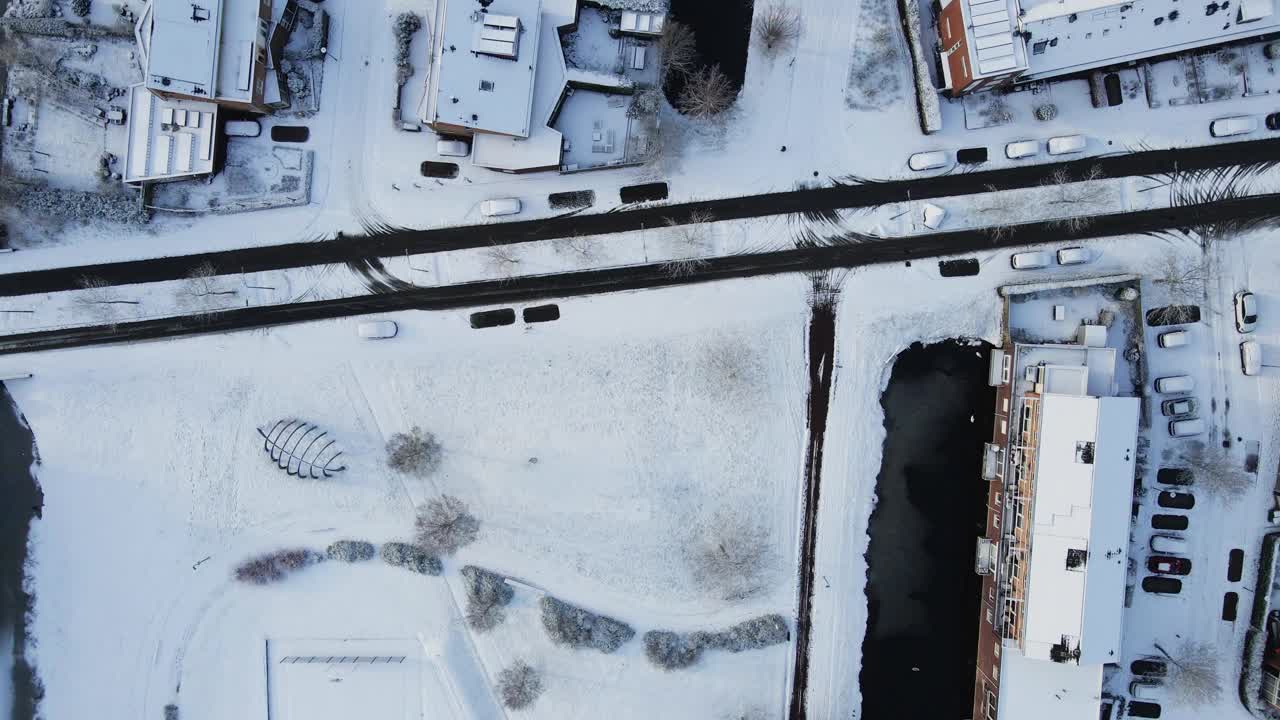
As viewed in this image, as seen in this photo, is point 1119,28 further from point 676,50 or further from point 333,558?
point 333,558

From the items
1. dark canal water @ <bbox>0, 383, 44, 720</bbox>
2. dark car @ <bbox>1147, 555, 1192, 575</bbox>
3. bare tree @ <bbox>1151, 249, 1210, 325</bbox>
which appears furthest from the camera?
dark canal water @ <bbox>0, 383, 44, 720</bbox>

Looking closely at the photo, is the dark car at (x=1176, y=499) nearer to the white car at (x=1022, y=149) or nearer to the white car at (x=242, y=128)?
the white car at (x=1022, y=149)

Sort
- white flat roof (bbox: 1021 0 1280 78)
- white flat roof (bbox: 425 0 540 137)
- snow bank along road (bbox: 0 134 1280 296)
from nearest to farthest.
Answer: white flat roof (bbox: 1021 0 1280 78)
white flat roof (bbox: 425 0 540 137)
snow bank along road (bbox: 0 134 1280 296)

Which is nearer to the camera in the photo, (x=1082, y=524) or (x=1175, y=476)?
(x=1082, y=524)

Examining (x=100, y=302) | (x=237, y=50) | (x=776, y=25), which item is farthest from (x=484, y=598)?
(x=776, y=25)

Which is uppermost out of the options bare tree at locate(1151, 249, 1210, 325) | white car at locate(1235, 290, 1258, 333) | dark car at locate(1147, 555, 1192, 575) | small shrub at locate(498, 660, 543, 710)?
bare tree at locate(1151, 249, 1210, 325)

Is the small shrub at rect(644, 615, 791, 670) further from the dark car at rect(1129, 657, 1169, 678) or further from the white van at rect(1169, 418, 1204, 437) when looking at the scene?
the white van at rect(1169, 418, 1204, 437)

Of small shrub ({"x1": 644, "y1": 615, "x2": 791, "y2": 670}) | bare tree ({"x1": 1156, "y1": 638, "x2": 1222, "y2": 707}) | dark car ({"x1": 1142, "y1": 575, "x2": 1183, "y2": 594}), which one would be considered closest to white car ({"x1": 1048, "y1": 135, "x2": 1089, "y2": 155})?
dark car ({"x1": 1142, "y1": 575, "x2": 1183, "y2": 594})
